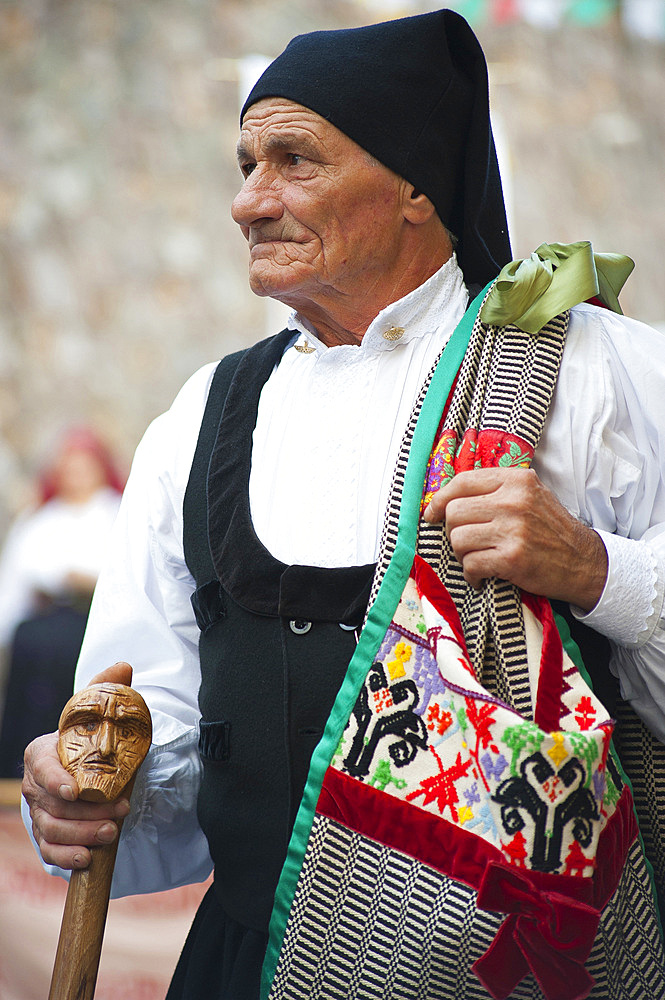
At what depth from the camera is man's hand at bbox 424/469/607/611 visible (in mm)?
1369

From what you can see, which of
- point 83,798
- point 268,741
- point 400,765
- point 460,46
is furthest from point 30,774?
point 460,46

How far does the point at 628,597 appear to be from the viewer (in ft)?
4.67

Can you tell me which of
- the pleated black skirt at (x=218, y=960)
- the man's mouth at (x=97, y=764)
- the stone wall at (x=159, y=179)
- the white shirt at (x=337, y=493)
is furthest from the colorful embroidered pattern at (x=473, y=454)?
the stone wall at (x=159, y=179)

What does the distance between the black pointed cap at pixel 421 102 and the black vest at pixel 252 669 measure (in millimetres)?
576

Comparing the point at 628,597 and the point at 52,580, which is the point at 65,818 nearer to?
the point at 628,597

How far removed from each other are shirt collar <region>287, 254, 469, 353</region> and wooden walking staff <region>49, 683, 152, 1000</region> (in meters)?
0.74

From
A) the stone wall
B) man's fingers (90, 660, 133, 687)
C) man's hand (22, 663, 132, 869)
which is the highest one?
the stone wall

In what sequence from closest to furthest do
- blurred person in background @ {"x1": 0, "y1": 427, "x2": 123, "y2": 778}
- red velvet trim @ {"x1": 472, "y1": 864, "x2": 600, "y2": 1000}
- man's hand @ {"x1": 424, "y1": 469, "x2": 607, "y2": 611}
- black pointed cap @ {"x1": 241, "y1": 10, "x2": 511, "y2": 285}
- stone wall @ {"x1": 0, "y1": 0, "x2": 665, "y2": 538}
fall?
red velvet trim @ {"x1": 472, "y1": 864, "x2": 600, "y2": 1000}, man's hand @ {"x1": 424, "y1": 469, "x2": 607, "y2": 611}, black pointed cap @ {"x1": 241, "y1": 10, "x2": 511, "y2": 285}, blurred person in background @ {"x1": 0, "y1": 427, "x2": 123, "y2": 778}, stone wall @ {"x1": 0, "y1": 0, "x2": 665, "y2": 538}

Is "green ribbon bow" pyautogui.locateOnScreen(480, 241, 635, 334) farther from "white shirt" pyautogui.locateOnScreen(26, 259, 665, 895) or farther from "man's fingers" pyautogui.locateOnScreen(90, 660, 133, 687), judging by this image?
"man's fingers" pyautogui.locateOnScreen(90, 660, 133, 687)

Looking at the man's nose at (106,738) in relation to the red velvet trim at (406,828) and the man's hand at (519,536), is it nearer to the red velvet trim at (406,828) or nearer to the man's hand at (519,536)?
the red velvet trim at (406,828)

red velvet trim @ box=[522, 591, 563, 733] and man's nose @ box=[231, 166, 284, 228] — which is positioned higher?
man's nose @ box=[231, 166, 284, 228]

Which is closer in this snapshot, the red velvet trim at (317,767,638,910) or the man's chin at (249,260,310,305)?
the red velvet trim at (317,767,638,910)

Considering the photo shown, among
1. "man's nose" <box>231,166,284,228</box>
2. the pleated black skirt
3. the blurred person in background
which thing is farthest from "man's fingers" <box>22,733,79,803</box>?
the blurred person in background

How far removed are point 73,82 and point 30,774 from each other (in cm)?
842
